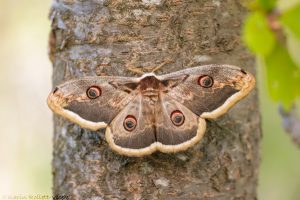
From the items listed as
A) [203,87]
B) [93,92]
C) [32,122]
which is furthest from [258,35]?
[32,122]

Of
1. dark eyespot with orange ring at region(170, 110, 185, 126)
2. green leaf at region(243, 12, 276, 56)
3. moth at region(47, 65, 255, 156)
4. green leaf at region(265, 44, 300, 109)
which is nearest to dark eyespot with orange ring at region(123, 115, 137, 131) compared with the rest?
moth at region(47, 65, 255, 156)

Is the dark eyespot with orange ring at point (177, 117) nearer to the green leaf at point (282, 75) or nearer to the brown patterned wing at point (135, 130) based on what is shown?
the brown patterned wing at point (135, 130)

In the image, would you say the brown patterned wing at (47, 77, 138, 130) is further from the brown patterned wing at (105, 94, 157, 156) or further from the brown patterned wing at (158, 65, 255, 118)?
the brown patterned wing at (158, 65, 255, 118)

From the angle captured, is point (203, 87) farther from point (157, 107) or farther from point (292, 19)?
point (292, 19)

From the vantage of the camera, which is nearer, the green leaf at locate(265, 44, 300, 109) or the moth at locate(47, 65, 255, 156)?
the green leaf at locate(265, 44, 300, 109)

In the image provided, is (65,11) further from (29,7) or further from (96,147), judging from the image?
(29,7)

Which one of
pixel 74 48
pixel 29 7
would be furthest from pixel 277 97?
pixel 29 7
